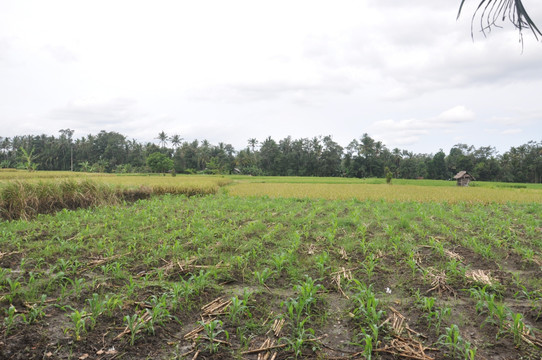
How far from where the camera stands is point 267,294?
151 inches

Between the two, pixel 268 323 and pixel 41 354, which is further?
pixel 268 323

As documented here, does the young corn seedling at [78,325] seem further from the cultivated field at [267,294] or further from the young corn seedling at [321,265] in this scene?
the young corn seedling at [321,265]

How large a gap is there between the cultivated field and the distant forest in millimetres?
46710

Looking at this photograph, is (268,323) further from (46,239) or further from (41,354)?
(46,239)

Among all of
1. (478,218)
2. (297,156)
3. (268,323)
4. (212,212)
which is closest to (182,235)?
(212,212)

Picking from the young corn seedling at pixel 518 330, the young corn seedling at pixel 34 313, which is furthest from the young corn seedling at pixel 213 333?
the young corn seedling at pixel 518 330

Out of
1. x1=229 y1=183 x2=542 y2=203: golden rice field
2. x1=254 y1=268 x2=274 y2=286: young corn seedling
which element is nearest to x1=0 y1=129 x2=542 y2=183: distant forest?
x1=229 y1=183 x2=542 y2=203: golden rice field

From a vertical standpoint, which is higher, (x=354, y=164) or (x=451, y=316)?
(x=354, y=164)

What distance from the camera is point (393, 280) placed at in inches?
168

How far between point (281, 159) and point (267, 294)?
199 ft

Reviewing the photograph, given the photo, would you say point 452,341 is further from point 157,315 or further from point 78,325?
point 78,325

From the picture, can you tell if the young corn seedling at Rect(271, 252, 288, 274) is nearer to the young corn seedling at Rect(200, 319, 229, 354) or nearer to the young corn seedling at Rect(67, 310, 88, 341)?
the young corn seedling at Rect(200, 319, 229, 354)

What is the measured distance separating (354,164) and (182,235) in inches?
2209

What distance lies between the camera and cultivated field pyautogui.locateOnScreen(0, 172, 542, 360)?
2762 millimetres
